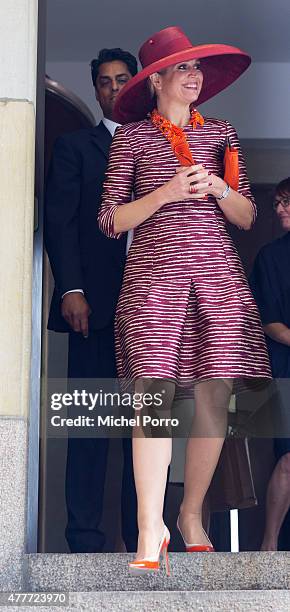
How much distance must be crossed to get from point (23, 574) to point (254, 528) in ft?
5.27

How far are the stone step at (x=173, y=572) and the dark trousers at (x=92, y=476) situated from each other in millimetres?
401

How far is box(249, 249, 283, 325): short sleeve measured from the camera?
12.7 feet

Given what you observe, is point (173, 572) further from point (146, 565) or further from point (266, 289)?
point (266, 289)

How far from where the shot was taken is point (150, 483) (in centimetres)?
279

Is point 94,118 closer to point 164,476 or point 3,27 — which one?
point 3,27

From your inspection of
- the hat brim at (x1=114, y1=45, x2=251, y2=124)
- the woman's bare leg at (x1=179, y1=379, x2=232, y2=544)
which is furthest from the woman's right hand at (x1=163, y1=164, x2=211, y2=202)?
the woman's bare leg at (x1=179, y1=379, x2=232, y2=544)

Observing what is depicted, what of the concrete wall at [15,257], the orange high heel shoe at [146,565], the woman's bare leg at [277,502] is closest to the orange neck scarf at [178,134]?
the concrete wall at [15,257]

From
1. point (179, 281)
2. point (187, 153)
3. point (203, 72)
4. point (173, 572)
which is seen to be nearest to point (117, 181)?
point (187, 153)

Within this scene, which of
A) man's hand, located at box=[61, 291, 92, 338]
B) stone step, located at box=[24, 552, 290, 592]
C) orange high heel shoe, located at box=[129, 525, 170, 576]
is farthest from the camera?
man's hand, located at box=[61, 291, 92, 338]

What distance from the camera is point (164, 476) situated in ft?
9.24

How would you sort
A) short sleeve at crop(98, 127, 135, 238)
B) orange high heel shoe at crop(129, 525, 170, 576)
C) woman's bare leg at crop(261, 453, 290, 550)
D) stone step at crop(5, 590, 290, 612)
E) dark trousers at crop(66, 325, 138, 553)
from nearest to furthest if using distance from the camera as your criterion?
stone step at crop(5, 590, 290, 612) → orange high heel shoe at crop(129, 525, 170, 576) → short sleeve at crop(98, 127, 135, 238) → dark trousers at crop(66, 325, 138, 553) → woman's bare leg at crop(261, 453, 290, 550)

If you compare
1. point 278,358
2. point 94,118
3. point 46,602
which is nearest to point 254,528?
point 278,358

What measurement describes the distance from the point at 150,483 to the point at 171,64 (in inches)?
43.8

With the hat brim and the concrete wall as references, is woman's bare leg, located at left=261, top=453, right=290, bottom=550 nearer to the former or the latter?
the concrete wall
